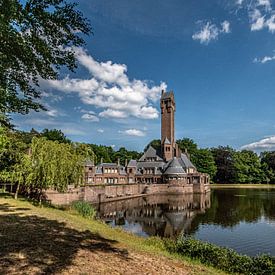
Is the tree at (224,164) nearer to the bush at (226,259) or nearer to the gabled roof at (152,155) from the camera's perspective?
the gabled roof at (152,155)

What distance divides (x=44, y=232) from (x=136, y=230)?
15.6 m

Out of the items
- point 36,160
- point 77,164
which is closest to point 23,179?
point 36,160

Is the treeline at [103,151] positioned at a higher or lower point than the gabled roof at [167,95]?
lower

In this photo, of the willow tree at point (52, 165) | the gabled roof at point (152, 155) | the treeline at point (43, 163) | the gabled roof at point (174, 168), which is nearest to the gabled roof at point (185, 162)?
the gabled roof at point (174, 168)

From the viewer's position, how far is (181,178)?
66688mm

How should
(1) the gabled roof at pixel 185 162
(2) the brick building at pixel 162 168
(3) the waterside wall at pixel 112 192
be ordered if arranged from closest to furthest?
(3) the waterside wall at pixel 112 192 < (2) the brick building at pixel 162 168 < (1) the gabled roof at pixel 185 162

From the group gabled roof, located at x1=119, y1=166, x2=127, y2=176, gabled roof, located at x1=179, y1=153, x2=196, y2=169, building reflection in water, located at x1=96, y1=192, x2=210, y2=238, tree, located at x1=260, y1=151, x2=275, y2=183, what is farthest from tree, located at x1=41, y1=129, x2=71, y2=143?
tree, located at x1=260, y1=151, x2=275, y2=183

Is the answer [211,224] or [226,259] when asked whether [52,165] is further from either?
[211,224]

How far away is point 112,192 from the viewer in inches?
1854

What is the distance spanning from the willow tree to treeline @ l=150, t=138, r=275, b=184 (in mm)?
74843

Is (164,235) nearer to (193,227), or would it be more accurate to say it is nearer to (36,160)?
(193,227)

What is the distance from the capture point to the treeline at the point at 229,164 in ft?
315

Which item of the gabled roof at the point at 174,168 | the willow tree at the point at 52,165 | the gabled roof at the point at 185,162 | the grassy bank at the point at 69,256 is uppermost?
the gabled roof at the point at 185,162

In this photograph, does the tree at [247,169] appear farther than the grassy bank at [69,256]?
Yes
